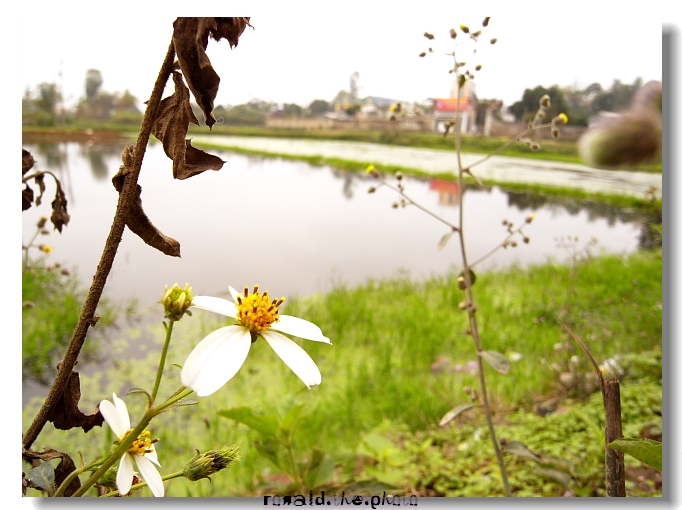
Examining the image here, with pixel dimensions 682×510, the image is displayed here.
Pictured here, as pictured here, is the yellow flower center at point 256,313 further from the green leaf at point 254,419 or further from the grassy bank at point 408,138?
the grassy bank at point 408,138

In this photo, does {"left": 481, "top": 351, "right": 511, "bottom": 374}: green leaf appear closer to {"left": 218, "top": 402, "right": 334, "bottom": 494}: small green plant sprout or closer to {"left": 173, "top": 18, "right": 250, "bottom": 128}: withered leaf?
{"left": 218, "top": 402, "right": 334, "bottom": 494}: small green plant sprout

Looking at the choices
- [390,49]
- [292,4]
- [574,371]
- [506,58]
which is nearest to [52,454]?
[292,4]

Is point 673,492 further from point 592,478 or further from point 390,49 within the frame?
point 390,49

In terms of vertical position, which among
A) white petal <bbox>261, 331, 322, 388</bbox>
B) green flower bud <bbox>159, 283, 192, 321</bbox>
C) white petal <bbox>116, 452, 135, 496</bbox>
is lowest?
white petal <bbox>116, 452, 135, 496</bbox>

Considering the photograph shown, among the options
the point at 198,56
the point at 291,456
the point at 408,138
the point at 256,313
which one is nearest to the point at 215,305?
the point at 256,313

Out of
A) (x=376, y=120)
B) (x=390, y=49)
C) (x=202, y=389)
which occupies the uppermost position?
(x=390, y=49)

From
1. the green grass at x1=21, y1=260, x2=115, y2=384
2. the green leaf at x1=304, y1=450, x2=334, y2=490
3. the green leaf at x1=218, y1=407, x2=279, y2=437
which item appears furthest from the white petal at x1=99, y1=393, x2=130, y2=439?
the green grass at x1=21, y1=260, x2=115, y2=384
